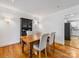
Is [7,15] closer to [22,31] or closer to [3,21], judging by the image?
[3,21]

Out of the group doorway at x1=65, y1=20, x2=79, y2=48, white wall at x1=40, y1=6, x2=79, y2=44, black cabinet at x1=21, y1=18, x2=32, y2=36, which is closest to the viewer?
white wall at x1=40, y1=6, x2=79, y2=44

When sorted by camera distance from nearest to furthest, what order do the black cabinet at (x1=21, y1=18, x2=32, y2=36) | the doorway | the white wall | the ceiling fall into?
1. the ceiling
2. the white wall
3. the black cabinet at (x1=21, y1=18, x2=32, y2=36)
4. the doorway

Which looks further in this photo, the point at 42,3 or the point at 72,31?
the point at 72,31

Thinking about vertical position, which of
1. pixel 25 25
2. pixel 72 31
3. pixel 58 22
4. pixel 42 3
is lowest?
pixel 72 31

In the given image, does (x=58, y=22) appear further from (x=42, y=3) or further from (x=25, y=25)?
(x=25, y=25)

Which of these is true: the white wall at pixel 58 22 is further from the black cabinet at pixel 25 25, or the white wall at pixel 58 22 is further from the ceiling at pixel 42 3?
the black cabinet at pixel 25 25

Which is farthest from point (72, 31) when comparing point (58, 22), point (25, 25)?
point (25, 25)

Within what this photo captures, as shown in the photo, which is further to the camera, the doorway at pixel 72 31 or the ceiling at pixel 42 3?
the doorway at pixel 72 31

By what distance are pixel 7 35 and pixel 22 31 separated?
3.55 feet

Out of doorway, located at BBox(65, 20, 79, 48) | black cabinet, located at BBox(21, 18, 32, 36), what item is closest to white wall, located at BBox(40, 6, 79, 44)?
doorway, located at BBox(65, 20, 79, 48)

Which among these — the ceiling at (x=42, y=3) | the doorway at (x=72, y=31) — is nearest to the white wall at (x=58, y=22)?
the ceiling at (x=42, y=3)

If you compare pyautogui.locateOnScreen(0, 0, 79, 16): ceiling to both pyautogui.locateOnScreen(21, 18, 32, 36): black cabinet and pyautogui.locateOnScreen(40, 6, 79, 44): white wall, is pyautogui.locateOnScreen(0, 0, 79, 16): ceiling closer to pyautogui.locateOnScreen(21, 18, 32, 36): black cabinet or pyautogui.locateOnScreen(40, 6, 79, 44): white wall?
pyautogui.locateOnScreen(40, 6, 79, 44): white wall

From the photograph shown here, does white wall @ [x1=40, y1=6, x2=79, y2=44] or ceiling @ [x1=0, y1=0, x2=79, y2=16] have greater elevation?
ceiling @ [x1=0, y1=0, x2=79, y2=16]

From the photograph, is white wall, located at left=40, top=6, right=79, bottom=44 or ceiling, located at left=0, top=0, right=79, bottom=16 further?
white wall, located at left=40, top=6, right=79, bottom=44
